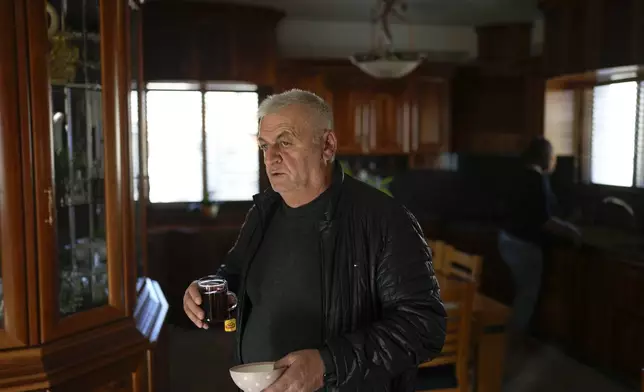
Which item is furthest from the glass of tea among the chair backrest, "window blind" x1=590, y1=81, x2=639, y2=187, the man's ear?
"window blind" x1=590, y1=81, x2=639, y2=187

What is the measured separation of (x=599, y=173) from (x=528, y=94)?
41.6 inches

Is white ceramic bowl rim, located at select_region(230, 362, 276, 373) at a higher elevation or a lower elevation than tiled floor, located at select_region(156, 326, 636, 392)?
higher

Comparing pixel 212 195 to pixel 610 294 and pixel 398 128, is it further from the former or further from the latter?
pixel 610 294

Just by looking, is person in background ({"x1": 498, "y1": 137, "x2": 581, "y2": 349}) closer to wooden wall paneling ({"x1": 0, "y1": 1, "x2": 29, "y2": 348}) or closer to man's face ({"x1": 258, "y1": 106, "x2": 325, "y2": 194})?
man's face ({"x1": 258, "y1": 106, "x2": 325, "y2": 194})

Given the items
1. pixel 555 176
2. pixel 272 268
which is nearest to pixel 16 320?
pixel 272 268

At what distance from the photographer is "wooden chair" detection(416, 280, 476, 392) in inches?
105

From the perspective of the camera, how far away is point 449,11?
538cm

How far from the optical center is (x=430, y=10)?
210 inches

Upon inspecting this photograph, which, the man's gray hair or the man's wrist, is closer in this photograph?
the man's wrist

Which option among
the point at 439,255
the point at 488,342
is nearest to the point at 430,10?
the point at 439,255

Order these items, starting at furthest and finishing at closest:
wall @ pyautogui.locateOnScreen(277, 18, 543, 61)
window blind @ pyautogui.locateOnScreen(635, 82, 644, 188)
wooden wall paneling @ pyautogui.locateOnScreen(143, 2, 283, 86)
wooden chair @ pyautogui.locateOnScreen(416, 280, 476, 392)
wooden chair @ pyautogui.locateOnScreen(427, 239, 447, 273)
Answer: wall @ pyautogui.locateOnScreen(277, 18, 543, 61) → wooden wall paneling @ pyautogui.locateOnScreen(143, 2, 283, 86) → window blind @ pyautogui.locateOnScreen(635, 82, 644, 188) → wooden chair @ pyautogui.locateOnScreen(427, 239, 447, 273) → wooden chair @ pyautogui.locateOnScreen(416, 280, 476, 392)

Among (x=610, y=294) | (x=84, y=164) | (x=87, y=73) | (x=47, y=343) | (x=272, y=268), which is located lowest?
(x=610, y=294)

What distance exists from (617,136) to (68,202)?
3.93 m

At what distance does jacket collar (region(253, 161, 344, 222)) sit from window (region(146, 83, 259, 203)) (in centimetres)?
371
